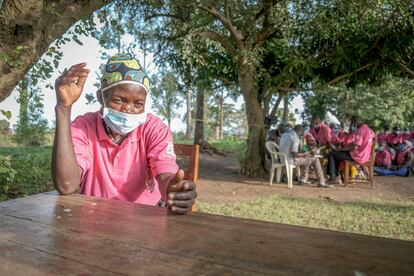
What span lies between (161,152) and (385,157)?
35.1 feet

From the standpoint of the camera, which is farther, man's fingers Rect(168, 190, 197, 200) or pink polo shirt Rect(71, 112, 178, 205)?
pink polo shirt Rect(71, 112, 178, 205)

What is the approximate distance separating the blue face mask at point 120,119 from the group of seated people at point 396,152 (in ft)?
35.1

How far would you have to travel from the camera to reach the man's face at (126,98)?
6.12 feet

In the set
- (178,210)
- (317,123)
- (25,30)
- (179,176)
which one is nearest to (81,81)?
(179,176)

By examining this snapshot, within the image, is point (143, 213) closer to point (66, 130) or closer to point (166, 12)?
point (66, 130)

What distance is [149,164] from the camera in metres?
1.91

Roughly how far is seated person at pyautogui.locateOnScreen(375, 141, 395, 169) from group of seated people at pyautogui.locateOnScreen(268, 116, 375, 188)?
199 centimetres

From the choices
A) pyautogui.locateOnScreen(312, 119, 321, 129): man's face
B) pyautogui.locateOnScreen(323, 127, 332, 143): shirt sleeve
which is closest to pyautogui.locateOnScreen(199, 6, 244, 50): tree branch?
pyautogui.locateOnScreen(312, 119, 321, 129): man's face

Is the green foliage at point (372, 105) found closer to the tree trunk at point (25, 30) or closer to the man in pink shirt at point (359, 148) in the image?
the man in pink shirt at point (359, 148)

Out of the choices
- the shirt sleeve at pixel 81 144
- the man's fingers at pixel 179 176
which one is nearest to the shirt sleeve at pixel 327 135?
the shirt sleeve at pixel 81 144

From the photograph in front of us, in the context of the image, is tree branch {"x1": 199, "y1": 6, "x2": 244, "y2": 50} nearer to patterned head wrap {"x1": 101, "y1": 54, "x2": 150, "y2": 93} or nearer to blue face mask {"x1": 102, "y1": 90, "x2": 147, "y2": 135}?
patterned head wrap {"x1": 101, "y1": 54, "x2": 150, "y2": 93}

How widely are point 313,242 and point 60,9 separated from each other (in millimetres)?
2878

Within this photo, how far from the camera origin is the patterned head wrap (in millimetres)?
1849

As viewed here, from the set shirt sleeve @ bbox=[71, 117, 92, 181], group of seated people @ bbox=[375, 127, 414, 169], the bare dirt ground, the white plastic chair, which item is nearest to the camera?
shirt sleeve @ bbox=[71, 117, 92, 181]
